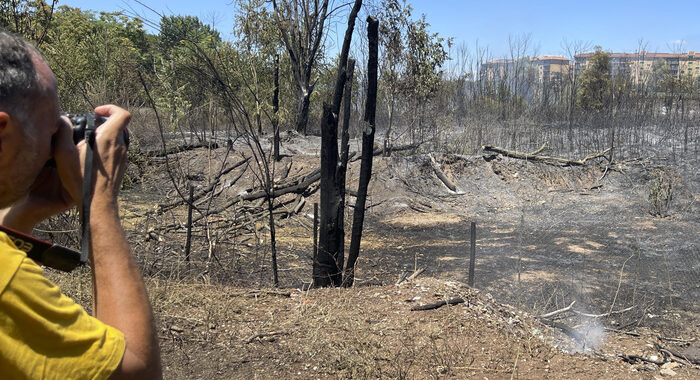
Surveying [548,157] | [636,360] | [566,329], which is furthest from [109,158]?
[548,157]

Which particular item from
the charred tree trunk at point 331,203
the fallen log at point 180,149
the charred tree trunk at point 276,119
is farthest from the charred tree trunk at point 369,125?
the fallen log at point 180,149

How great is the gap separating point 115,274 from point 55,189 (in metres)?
0.26

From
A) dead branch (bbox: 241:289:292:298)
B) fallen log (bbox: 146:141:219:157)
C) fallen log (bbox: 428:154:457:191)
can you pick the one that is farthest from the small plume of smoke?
fallen log (bbox: 146:141:219:157)

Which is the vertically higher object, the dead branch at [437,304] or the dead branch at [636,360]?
the dead branch at [437,304]

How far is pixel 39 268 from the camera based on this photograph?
0.89 metres

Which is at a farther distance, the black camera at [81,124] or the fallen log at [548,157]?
the fallen log at [548,157]

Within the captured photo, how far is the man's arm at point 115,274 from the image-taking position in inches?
39.6

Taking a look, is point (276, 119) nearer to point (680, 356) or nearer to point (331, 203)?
point (331, 203)

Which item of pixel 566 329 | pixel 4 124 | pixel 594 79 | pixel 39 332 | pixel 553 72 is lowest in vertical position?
pixel 566 329

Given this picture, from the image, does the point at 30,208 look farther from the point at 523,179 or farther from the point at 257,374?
the point at 523,179

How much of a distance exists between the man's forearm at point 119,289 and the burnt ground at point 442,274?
8.40 ft

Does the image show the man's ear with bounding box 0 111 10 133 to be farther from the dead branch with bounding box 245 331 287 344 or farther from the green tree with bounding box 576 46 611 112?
the green tree with bounding box 576 46 611 112

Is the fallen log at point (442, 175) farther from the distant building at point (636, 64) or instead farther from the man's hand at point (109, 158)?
the man's hand at point (109, 158)

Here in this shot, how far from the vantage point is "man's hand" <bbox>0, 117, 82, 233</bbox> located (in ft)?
3.43
